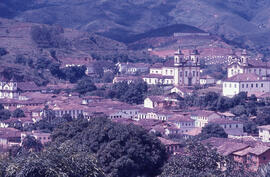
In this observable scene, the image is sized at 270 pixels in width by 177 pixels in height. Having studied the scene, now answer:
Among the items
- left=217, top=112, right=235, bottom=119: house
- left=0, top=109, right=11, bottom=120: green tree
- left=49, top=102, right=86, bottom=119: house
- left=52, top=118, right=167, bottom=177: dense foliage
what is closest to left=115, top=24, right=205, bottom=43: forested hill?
left=49, top=102, right=86, bottom=119: house

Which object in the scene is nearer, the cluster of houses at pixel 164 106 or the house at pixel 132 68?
the cluster of houses at pixel 164 106

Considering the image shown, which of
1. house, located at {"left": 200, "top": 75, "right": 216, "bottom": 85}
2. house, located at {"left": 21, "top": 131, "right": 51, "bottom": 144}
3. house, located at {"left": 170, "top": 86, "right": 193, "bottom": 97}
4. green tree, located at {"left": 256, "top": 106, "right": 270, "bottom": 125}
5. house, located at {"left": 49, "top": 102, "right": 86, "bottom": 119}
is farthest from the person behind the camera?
house, located at {"left": 200, "top": 75, "right": 216, "bottom": 85}

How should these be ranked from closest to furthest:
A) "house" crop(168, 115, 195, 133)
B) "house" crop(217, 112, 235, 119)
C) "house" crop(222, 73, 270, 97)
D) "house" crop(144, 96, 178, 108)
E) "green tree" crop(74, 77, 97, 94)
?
"house" crop(168, 115, 195, 133)
"house" crop(217, 112, 235, 119)
"house" crop(144, 96, 178, 108)
"house" crop(222, 73, 270, 97)
"green tree" crop(74, 77, 97, 94)

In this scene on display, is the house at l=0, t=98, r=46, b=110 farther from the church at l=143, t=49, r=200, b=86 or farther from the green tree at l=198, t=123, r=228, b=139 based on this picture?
the green tree at l=198, t=123, r=228, b=139

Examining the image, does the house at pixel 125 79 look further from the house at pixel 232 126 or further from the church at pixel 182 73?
the house at pixel 232 126

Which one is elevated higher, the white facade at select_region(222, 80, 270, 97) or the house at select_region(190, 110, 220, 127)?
the white facade at select_region(222, 80, 270, 97)

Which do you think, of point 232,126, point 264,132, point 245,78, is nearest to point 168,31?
point 245,78

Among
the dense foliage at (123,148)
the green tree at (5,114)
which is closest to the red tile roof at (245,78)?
the green tree at (5,114)

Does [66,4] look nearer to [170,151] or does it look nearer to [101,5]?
[101,5]
